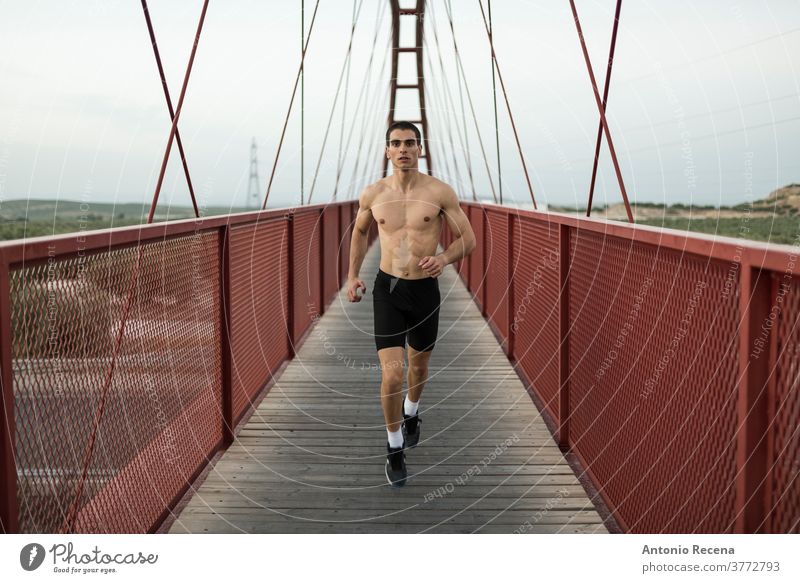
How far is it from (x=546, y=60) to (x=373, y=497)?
5.12 meters

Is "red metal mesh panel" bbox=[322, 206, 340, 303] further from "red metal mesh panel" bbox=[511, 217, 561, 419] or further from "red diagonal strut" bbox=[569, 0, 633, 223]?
"red diagonal strut" bbox=[569, 0, 633, 223]

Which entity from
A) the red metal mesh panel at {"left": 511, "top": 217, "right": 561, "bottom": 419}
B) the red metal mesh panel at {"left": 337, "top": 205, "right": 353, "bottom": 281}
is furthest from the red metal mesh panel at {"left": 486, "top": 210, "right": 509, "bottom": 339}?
the red metal mesh panel at {"left": 337, "top": 205, "right": 353, "bottom": 281}

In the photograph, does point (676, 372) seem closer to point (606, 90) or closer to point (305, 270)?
point (606, 90)

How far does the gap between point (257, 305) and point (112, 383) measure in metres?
2.78

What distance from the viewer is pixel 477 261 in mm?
10703

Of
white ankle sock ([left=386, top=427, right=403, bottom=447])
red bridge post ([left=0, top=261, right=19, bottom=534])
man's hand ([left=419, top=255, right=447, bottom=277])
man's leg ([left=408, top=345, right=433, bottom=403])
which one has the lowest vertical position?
white ankle sock ([left=386, top=427, right=403, bottom=447])

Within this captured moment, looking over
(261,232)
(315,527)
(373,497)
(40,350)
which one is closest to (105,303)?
(40,350)

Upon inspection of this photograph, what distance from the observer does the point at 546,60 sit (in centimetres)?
758

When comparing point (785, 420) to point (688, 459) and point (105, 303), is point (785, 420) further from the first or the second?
point (105, 303)

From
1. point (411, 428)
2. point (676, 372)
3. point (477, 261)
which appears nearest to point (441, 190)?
point (411, 428)

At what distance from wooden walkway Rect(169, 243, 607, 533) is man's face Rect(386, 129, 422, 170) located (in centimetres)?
158

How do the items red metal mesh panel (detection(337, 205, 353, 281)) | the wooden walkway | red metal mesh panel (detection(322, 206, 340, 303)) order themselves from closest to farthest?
the wooden walkway → red metal mesh panel (detection(322, 206, 340, 303)) → red metal mesh panel (detection(337, 205, 353, 281))

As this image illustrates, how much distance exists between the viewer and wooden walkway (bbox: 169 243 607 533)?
3539mm

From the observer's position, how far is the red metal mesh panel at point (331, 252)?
409 inches
